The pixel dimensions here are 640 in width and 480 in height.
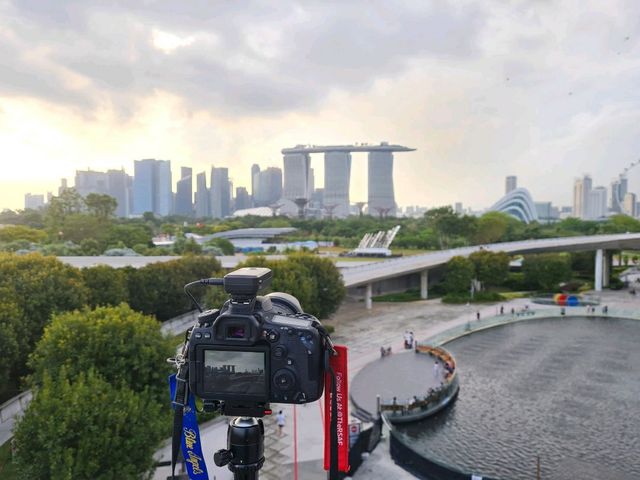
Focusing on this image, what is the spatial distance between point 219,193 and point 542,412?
176 m

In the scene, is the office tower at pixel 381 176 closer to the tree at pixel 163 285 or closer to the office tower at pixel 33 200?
the office tower at pixel 33 200

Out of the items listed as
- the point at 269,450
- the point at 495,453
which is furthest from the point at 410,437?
the point at 269,450

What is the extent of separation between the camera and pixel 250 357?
8.83 ft

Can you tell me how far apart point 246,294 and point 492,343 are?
1024 inches

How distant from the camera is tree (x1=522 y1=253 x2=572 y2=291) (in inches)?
1661

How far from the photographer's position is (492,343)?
1034 inches

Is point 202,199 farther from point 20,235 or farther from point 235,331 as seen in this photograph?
point 235,331

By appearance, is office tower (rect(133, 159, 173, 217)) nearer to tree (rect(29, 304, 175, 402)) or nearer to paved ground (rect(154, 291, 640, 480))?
paved ground (rect(154, 291, 640, 480))

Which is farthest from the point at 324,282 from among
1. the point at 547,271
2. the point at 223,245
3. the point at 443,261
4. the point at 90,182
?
the point at 90,182

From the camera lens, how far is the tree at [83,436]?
367 inches

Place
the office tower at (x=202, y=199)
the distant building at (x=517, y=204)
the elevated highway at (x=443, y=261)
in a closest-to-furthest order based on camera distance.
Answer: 1. the elevated highway at (x=443, y=261)
2. the distant building at (x=517, y=204)
3. the office tower at (x=202, y=199)

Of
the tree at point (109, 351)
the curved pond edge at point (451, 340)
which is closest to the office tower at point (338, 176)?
the curved pond edge at point (451, 340)

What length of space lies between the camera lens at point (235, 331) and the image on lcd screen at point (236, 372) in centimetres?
9

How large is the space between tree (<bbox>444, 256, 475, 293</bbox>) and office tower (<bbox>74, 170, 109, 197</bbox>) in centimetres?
13342
